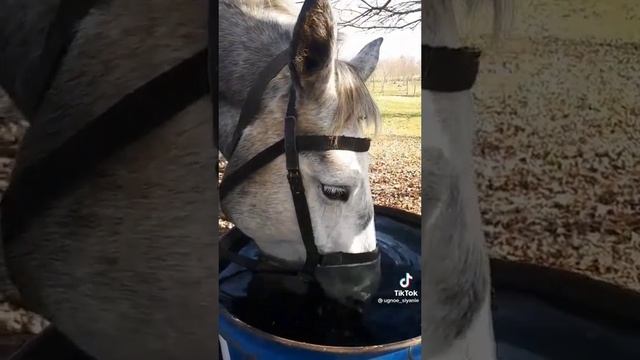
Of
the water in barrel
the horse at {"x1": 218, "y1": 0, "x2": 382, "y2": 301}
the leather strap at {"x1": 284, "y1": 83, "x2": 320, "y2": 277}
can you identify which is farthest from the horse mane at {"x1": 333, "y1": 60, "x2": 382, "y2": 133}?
the water in barrel

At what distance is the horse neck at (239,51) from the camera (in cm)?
248

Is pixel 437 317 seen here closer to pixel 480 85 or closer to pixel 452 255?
pixel 452 255

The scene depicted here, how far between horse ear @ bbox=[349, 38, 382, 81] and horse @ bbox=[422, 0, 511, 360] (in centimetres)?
24

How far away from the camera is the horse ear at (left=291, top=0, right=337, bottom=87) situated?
7.86ft

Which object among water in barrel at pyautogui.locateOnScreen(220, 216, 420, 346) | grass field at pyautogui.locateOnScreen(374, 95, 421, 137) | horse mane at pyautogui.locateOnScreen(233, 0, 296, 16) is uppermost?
horse mane at pyautogui.locateOnScreen(233, 0, 296, 16)

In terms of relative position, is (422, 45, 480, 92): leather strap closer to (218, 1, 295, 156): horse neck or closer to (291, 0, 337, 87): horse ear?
(291, 0, 337, 87): horse ear

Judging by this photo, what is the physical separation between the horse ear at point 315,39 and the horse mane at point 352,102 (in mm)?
65

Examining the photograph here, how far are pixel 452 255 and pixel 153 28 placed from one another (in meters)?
1.73

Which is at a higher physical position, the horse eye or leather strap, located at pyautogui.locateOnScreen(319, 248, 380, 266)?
the horse eye

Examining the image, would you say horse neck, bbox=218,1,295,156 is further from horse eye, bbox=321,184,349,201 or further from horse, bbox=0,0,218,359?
horse eye, bbox=321,184,349,201

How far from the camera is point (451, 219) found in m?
2.56

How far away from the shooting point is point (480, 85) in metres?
2.60

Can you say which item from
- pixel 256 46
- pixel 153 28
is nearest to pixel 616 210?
pixel 256 46

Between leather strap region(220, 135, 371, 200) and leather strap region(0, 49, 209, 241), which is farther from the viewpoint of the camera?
leather strap region(0, 49, 209, 241)
